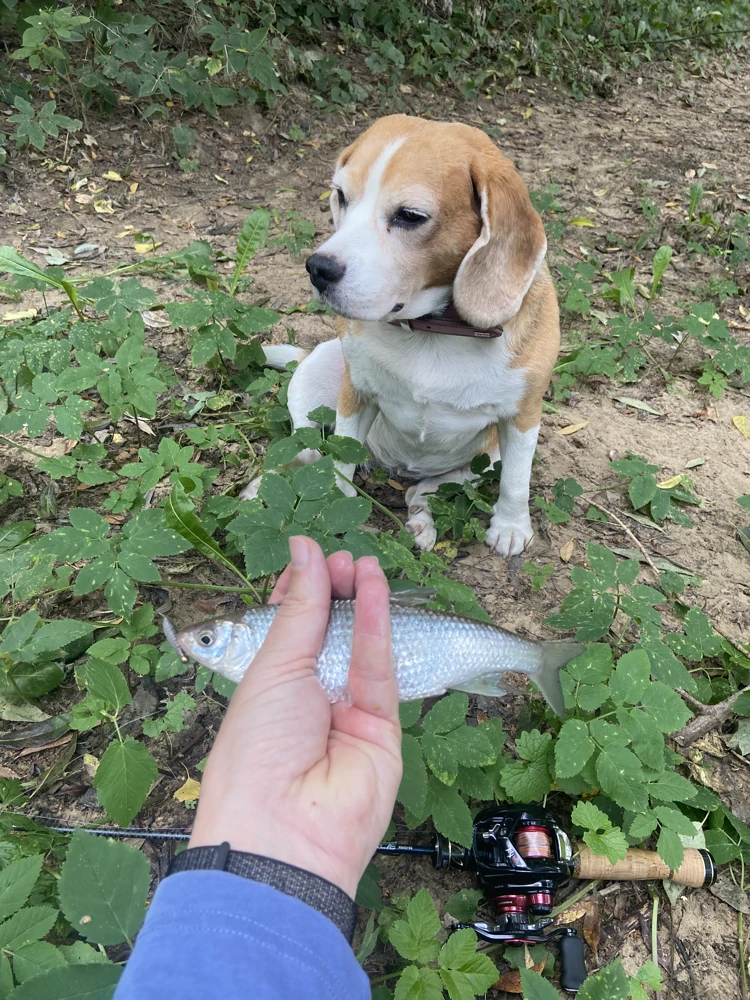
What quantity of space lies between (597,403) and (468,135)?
6.74 feet

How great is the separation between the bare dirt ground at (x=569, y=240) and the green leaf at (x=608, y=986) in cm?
40

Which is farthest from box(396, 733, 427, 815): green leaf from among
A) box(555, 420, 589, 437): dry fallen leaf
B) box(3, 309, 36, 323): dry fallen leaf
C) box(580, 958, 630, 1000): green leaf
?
box(3, 309, 36, 323): dry fallen leaf

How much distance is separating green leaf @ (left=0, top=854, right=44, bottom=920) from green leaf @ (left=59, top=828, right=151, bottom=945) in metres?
0.16

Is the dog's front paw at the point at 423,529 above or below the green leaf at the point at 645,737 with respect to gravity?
below

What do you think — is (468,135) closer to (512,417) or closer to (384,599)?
(512,417)

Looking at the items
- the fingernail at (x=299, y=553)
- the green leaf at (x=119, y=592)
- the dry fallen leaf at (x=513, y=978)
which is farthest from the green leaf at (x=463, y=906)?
the green leaf at (x=119, y=592)

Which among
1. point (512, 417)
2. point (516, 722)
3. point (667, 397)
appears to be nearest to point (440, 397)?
point (512, 417)

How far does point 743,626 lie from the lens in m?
2.64

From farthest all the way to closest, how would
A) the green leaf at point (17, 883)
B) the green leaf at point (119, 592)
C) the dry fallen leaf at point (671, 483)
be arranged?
the dry fallen leaf at point (671, 483) < the green leaf at point (119, 592) < the green leaf at point (17, 883)

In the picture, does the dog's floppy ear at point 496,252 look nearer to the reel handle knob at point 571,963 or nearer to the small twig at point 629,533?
the small twig at point 629,533

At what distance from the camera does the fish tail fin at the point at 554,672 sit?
1793 millimetres

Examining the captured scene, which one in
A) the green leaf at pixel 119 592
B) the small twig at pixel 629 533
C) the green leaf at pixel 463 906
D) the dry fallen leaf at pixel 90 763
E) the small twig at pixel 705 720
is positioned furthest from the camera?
the small twig at pixel 629 533

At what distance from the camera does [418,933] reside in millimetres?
1530

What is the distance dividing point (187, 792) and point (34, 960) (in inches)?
25.3
